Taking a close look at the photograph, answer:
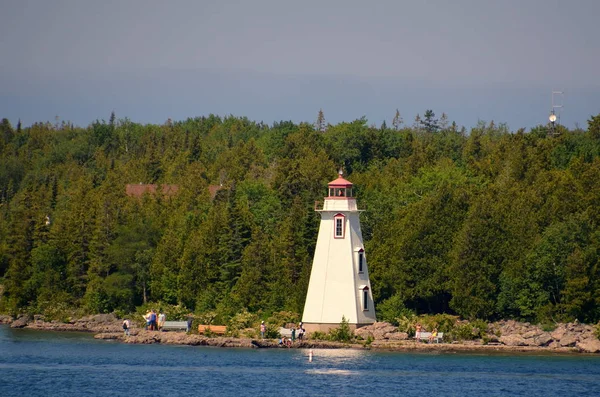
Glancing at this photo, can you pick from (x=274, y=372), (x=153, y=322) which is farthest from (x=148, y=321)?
(x=274, y=372)

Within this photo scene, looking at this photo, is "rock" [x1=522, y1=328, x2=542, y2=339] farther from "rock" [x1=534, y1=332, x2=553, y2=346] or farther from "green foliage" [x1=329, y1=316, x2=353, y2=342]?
"green foliage" [x1=329, y1=316, x2=353, y2=342]

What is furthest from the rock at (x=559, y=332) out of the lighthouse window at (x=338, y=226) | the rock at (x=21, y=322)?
the rock at (x=21, y=322)

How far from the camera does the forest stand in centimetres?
7275

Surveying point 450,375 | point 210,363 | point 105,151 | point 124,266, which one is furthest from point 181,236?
point 105,151

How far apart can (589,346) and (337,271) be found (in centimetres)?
1425

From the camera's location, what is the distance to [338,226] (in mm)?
70188

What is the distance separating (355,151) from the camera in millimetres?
113062

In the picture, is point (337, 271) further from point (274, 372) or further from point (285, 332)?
point (274, 372)

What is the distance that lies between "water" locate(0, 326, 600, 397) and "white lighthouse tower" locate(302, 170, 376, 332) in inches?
125

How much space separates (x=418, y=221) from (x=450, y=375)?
19.0 m

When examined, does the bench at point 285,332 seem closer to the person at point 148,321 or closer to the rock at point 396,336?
the rock at point 396,336

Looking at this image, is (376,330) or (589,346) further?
(376,330)

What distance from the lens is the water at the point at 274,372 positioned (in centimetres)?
5403

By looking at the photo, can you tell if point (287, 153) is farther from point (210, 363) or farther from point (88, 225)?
point (210, 363)
